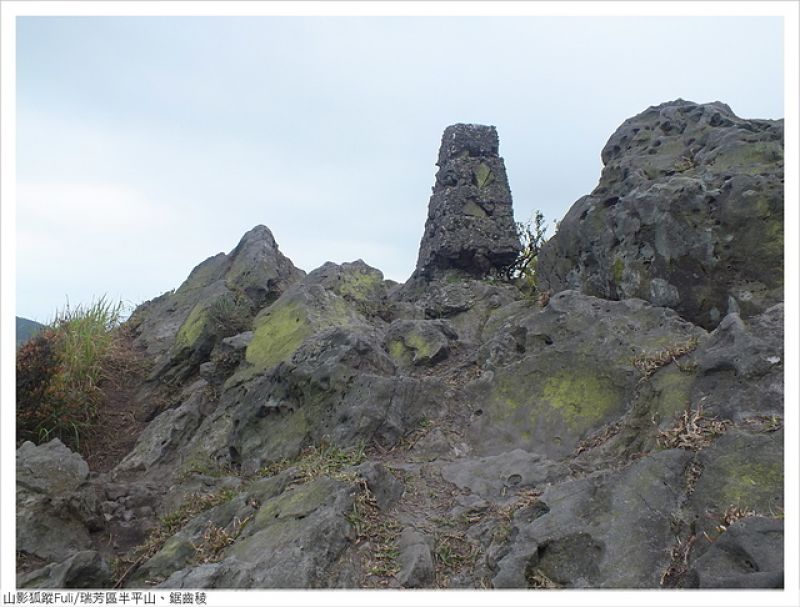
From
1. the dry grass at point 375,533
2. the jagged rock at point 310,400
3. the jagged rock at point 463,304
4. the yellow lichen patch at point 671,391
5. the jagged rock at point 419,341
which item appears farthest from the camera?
the jagged rock at point 463,304

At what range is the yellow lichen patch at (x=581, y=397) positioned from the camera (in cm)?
619

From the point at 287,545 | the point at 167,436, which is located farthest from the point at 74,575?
the point at 167,436

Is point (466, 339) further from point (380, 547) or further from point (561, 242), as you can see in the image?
point (380, 547)

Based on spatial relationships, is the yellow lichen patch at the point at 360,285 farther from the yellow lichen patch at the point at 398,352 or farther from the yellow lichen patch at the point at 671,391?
the yellow lichen patch at the point at 671,391

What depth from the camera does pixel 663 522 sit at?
3.88 metres

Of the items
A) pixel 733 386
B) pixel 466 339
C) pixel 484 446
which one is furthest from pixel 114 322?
pixel 733 386

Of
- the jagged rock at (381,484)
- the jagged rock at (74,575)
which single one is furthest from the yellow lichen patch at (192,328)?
the jagged rock at (381,484)

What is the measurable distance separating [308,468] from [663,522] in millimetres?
3236

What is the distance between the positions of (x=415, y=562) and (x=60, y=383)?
7796 mm

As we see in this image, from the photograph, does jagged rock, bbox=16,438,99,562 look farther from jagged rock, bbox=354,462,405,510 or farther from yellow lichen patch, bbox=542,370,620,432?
yellow lichen patch, bbox=542,370,620,432

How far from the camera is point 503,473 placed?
5535 mm

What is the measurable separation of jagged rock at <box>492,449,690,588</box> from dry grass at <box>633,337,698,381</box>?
5.16 ft

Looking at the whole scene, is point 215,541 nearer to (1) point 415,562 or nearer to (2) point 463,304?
(1) point 415,562

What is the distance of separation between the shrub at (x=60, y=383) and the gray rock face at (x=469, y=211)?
7.48m
